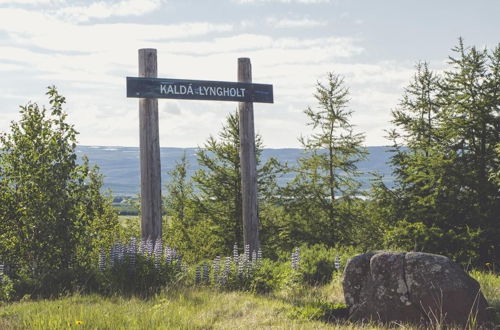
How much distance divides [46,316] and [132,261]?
2961mm

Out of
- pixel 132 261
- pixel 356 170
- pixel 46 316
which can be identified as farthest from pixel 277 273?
pixel 356 170

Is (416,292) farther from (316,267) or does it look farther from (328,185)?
(328,185)

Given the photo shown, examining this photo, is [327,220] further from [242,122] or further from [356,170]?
[242,122]

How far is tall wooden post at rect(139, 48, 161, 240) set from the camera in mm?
10648

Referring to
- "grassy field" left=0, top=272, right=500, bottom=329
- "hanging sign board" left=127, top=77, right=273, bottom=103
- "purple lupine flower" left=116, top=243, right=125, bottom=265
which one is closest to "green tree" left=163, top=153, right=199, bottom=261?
"hanging sign board" left=127, top=77, right=273, bottom=103

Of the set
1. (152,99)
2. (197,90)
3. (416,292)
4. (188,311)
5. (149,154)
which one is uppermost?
(197,90)

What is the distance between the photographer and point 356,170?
2223 centimetres

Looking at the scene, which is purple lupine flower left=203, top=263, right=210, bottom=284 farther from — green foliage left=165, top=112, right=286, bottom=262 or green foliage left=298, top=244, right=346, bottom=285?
green foliage left=165, top=112, right=286, bottom=262

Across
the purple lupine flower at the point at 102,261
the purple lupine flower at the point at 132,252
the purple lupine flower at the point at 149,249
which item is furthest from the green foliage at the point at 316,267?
the purple lupine flower at the point at 102,261

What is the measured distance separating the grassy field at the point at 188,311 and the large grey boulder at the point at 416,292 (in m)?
0.44

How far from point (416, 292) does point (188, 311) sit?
2968 mm

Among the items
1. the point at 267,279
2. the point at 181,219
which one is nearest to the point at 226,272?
the point at 267,279

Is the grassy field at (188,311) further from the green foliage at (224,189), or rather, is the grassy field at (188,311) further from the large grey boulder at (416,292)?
the green foliage at (224,189)

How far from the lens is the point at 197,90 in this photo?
11.1 m
